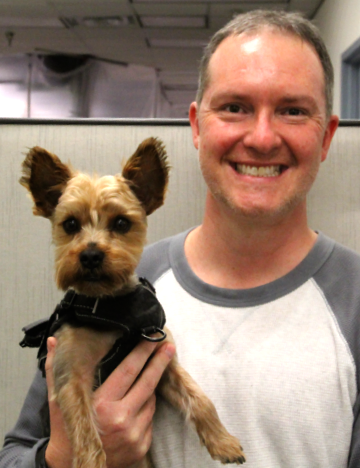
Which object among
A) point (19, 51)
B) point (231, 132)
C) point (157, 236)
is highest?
point (19, 51)

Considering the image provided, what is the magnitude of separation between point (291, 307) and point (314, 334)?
0.09 metres

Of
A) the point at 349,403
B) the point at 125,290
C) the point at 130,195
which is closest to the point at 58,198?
the point at 130,195

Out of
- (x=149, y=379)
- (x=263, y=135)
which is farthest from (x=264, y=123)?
(x=149, y=379)

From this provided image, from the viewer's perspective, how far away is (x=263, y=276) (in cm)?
133

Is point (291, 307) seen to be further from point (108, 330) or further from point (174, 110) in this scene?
point (174, 110)

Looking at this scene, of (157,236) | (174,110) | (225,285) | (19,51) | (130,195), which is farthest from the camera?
(174,110)

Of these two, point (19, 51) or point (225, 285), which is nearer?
point (225, 285)

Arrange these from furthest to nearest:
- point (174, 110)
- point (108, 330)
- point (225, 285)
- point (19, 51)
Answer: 1. point (174, 110)
2. point (19, 51)
3. point (225, 285)
4. point (108, 330)

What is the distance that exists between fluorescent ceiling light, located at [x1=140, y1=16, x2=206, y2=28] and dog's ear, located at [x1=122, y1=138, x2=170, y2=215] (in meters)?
5.78

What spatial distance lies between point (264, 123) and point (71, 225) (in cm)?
58

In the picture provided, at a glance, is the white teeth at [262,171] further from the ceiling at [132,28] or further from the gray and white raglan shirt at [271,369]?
the ceiling at [132,28]

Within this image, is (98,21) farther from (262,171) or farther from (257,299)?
(257,299)

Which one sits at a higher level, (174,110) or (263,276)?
(174,110)

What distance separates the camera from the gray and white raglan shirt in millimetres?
1111
